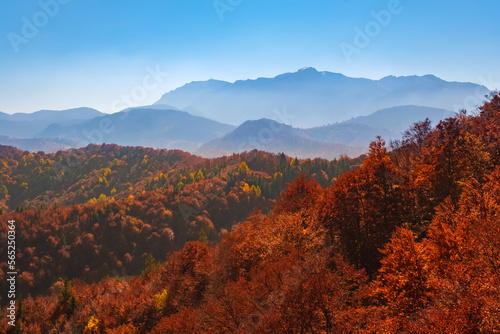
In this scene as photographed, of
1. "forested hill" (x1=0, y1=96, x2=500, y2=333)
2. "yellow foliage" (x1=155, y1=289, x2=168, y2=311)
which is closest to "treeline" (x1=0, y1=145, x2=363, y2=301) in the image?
"forested hill" (x1=0, y1=96, x2=500, y2=333)

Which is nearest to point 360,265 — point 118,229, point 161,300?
point 161,300

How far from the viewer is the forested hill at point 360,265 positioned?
19.3 metres

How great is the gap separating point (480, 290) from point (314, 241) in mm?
20439

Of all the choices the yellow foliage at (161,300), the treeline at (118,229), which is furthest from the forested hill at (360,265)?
the treeline at (118,229)

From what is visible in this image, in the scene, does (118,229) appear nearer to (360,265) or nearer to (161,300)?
(161,300)

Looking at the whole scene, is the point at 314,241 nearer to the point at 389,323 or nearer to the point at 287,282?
the point at 287,282

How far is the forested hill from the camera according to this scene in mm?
19344

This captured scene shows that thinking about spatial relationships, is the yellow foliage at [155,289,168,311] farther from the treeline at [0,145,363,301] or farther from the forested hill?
the treeline at [0,145,363,301]

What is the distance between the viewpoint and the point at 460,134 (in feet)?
136

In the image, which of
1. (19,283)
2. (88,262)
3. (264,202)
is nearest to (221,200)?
(264,202)

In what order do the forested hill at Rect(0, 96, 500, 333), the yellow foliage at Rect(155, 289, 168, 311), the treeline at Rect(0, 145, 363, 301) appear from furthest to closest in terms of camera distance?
the treeline at Rect(0, 145, 363, 301), the yellow foliage at Rect(155, 289, 168, 311), the forested hill at Rect(0, 96, 500, 333)

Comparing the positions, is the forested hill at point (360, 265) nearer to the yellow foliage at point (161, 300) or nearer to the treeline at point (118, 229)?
the yellow foliage at point (161, 300)

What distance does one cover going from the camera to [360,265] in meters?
33.9

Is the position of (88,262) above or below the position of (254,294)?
below
